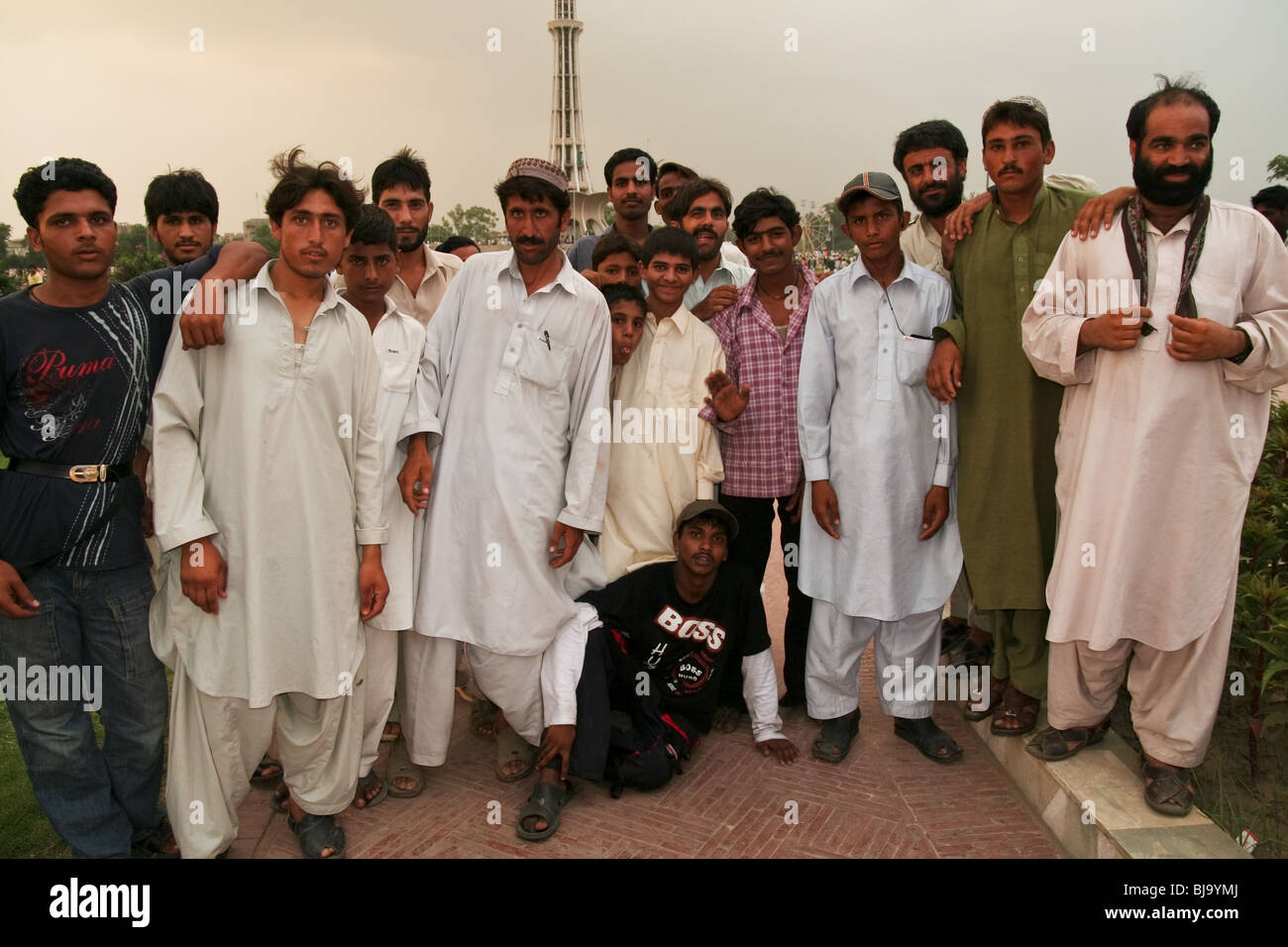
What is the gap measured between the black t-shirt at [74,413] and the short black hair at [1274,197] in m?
7.66

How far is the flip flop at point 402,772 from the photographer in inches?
146

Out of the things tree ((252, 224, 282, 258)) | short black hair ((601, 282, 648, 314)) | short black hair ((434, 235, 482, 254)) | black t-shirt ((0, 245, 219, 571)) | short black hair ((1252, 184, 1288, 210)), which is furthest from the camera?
tree ((252, 224, 282, 258))

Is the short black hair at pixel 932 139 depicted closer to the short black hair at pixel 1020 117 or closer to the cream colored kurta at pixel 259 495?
the short black hair at pixel 1020 117

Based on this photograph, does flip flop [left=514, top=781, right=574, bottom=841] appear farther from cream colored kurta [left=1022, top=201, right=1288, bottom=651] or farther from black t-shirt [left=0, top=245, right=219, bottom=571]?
cream colored kurta [left=1022, top=201, right=1288, bottom=651]

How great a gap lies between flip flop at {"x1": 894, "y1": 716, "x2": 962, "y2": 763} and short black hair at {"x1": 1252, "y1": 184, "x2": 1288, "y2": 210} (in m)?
5.51

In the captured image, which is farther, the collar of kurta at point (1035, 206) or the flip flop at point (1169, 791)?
the collar of kurta at point (1035, 206)

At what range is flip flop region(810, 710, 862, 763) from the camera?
3.95m

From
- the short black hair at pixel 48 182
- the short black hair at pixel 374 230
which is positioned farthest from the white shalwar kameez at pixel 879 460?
the short black hair at pixel 48 182

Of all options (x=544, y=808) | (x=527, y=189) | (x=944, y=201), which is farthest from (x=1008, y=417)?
(x=544, y=808)

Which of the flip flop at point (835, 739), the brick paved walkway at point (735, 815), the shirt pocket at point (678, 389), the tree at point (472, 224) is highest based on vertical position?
the tree at point (472, 224)

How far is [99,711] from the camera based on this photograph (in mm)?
3068

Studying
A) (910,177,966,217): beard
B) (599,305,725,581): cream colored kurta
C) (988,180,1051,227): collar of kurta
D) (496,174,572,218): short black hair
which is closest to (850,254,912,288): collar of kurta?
(988,180,1051,227): collar of kurta

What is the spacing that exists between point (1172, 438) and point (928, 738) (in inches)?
65.6

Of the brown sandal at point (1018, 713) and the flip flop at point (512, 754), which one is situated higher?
the brown sandal at point (1018, 713)
